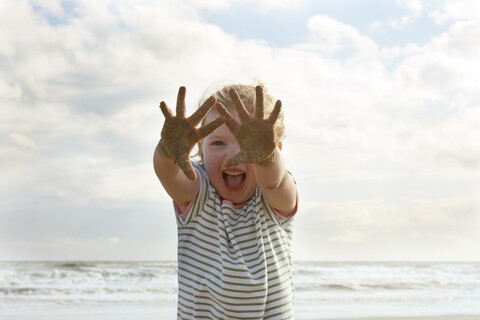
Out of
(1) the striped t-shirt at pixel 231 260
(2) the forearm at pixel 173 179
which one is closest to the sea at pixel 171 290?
(1) the striped t-shirt at pixel 231 260

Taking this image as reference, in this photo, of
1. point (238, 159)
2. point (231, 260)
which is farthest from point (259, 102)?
point (231, 260)

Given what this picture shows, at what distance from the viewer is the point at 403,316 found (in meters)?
8.21

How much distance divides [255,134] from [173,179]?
49cm

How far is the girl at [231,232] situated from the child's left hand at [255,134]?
0.17m

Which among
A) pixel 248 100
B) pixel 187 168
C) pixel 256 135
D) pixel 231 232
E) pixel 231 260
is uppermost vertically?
pixel 248 100

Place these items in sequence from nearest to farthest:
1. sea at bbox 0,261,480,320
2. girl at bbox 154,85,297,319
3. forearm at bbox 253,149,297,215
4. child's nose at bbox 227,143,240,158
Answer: forearm at bbox 253,149,297,215 < girl at bbox 154,85,297,319 < child's nose at bbox 227,143,240,158 < sea at bbox 0,261,480,320

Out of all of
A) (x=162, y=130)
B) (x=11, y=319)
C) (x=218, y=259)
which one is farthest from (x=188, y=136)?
(x=11, y=319)

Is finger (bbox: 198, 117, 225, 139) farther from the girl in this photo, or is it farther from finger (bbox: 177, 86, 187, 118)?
the girl

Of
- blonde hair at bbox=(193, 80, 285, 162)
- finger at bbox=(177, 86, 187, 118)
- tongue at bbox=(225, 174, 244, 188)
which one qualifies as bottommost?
tongue at bbox=(225, 174, 244, 188)

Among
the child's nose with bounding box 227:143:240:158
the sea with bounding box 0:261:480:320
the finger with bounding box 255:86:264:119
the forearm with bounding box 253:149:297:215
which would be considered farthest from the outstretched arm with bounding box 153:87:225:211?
the sea with bounding box 0:261:480:320

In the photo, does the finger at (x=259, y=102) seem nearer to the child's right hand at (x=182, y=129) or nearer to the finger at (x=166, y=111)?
the child's right hand at (x=182, y=129)

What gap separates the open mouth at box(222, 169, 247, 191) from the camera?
275 cm

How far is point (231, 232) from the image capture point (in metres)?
2.68

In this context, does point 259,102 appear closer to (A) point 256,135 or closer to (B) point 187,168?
(A) point 256,135
